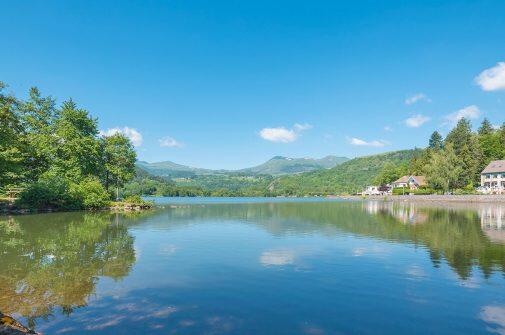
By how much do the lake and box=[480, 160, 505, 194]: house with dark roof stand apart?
3650 inches

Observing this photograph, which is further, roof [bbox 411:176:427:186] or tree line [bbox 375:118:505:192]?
roof [bbox 411:176:427:186]

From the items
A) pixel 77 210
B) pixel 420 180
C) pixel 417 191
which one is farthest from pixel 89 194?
pixel 420 180

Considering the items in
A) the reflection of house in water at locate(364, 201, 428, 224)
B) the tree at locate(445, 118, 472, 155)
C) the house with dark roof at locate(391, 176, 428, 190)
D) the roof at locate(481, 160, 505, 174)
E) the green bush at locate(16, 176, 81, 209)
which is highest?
the tree at locate(445, 118, 472, 155)

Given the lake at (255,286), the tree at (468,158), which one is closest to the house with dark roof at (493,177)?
the tree at (468,158)

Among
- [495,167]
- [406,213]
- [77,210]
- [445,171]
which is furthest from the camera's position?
[495,167]

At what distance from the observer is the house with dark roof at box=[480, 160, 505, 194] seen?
101619mm

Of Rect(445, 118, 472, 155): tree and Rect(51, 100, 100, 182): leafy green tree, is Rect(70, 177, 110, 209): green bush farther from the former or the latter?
Rect(445, 118, 472, 155): tree

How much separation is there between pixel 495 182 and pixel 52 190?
386ft

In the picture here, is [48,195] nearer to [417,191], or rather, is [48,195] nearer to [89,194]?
[89,194]

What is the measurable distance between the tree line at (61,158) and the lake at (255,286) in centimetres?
3091

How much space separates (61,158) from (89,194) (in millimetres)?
10241

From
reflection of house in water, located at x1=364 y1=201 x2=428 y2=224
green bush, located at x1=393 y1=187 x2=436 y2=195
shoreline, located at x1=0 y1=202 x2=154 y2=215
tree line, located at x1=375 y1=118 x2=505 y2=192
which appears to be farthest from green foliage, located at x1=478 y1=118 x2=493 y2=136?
shoreline, located at x1=0 y1=202 x2=154 y2=215

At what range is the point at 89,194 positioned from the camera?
59.7 m

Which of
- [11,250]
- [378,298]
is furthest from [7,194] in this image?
[378,298]
